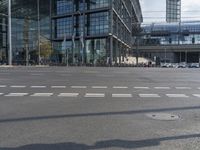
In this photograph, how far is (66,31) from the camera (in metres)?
99.6

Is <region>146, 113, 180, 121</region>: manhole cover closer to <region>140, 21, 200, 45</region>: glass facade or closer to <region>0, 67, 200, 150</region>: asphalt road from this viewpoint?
<region>0, 67, 200, 150</region>: asphalt road

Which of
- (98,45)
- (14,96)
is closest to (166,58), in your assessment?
(98,45)

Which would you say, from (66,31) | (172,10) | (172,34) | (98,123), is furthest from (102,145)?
(172,10)

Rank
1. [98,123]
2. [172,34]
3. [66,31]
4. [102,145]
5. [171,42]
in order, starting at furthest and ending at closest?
[171,42], [172,34], [66,31], [98,123], [102,145]

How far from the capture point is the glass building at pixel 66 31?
89.1 m

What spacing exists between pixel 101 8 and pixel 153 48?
62.0 meters

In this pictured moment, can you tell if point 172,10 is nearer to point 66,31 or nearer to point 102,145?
point 66,31

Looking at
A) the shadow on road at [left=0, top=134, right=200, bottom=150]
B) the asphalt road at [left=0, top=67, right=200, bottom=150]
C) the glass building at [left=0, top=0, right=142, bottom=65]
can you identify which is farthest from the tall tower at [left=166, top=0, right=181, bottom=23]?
the shadow on road at [left=0, top=134, right=200, bottom=150]

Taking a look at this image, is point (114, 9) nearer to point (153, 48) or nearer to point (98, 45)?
point (98, 45)

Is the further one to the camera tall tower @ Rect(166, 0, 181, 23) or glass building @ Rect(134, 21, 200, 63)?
glass building @ Rect(134, 21, 200, 63)

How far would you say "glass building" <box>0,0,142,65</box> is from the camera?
89125mm

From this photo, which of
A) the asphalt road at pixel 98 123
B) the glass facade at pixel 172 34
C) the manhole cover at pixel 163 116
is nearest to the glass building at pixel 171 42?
the glass facade at pixel 172 34

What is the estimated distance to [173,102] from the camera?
50.8ft

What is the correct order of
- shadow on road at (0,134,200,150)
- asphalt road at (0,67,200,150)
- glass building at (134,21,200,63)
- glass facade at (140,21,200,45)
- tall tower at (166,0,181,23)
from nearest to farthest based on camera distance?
shadow on road at (0,134,200,150) < asphalt road at (0,67,200,150) < tall tower at (166,0,181,23) < glass building at (134,21,200,63) < glass facade at (140,21,200,45)
